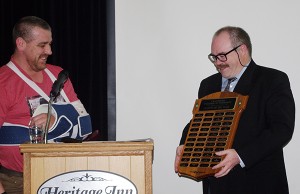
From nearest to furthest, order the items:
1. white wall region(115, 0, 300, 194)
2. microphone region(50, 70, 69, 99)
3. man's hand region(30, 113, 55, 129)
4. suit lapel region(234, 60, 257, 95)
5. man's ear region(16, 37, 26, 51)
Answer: microphone region(50, 70, 69, 99) < man's hand region(30, 113, 55, 129) < suit lapel region(234, 60, 257, 95) < man's ear region(16, 37, 26, 51) < white wall region(115, 0, 300, 194)

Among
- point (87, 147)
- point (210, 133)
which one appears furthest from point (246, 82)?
point (87, 147)

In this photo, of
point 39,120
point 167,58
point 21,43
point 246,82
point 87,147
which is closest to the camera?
point 87,147

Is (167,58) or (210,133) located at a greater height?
(167,58)

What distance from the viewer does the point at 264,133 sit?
2.63 meters

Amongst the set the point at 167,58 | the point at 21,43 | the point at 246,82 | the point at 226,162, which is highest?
the point at 21,43

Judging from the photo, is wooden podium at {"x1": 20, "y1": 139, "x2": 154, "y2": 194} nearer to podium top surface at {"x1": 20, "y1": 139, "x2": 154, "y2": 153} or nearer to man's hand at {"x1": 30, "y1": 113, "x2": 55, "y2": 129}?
podium top surface at {"x1": 20, "y1": 139, "x2": 154, "y2": 153}

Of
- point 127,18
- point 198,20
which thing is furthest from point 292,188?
point 127,18

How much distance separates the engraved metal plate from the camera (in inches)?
100

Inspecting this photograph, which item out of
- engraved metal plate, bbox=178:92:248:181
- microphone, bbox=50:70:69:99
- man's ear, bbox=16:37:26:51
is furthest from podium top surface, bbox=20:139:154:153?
man's ear, bbox=16:37:26:51

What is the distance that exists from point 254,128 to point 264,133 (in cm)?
12

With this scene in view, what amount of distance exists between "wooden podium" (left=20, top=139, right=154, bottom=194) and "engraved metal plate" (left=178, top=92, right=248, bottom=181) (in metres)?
0.41

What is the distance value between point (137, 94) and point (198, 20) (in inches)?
29.6

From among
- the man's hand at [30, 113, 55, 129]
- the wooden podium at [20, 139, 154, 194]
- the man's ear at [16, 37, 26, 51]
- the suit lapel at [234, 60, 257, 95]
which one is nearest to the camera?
the wooden podium at [20, 139, 154, 194]

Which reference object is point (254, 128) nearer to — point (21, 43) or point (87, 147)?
point (87, 147)
